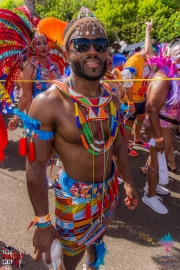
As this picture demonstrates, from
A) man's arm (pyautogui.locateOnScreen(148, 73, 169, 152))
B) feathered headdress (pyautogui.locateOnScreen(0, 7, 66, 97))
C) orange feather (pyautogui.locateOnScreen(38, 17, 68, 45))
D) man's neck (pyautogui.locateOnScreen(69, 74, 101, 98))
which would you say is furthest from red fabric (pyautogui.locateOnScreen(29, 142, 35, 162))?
orange feather (pyautogui.locateOnScreen(38, 17, 68, 45))

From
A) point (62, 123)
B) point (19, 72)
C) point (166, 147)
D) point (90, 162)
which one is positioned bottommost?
point (166, 147)

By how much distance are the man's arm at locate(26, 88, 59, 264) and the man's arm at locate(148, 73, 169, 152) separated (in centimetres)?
142

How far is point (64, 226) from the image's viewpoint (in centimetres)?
189

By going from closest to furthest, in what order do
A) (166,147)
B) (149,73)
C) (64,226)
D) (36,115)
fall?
1. (36,115)
2. (64,226)
3. (166,147)
4. (149,73)

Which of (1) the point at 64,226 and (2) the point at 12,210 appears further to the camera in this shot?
(2) the point at 12,210

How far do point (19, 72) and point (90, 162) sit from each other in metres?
2.12

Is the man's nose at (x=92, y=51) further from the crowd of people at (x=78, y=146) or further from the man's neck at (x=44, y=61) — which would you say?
the man's neck at (x=44, y=61)

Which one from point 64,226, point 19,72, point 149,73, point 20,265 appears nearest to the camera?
point 64,226

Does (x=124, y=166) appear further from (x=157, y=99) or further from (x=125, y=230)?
(x=125, y=230)

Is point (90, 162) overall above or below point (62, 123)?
below

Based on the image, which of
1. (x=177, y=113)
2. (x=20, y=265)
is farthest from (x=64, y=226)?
(x=177, y=113)

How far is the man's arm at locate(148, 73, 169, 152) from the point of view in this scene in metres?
2.74

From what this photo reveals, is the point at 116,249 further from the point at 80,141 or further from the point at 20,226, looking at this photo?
the point at 80,141

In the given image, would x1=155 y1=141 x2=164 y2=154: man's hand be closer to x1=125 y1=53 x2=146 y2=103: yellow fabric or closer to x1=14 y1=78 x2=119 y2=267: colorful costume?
x1=14 y1=78 x2=119 y2=267: colorful costume
